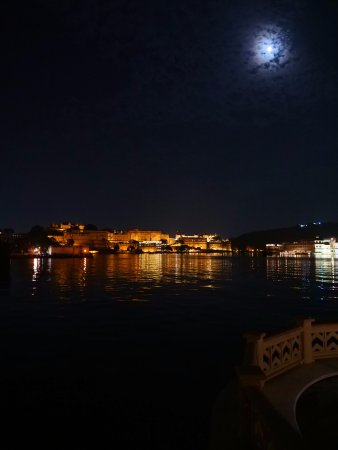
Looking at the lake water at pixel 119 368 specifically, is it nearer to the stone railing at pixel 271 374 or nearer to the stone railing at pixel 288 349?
the stone railing at pixel 288 349

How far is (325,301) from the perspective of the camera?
35.9 metres

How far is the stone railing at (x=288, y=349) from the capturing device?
8193 mm

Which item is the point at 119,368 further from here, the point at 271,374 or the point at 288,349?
the point at 271,374

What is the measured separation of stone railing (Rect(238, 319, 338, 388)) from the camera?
8.19 metres

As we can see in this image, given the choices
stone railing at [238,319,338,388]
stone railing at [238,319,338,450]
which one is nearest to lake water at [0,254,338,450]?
stone railing at [238,319,338,388]

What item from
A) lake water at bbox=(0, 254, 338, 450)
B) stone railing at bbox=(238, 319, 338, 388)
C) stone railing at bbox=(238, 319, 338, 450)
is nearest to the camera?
stone railing at bbox=(238, 319, 338, 450)

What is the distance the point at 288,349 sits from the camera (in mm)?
10312

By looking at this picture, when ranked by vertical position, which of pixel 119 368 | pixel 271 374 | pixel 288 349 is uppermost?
pixel 288 349

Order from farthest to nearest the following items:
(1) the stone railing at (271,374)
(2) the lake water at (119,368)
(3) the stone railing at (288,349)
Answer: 1. (2) the lake water at (119,368)
2. (3) the stone railing at (288,349)
3. (1) the stone railing at (271,374)

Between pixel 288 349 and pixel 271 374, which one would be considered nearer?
pixel 271 374

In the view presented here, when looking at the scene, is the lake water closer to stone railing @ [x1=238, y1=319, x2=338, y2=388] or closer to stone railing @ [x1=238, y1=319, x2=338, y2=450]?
stone railing @ [x1=238, y1=319, x2=338, y2=388]

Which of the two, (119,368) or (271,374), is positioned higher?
(271,374)

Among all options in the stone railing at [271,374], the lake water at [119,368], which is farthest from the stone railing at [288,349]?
the lake water at [119,368]

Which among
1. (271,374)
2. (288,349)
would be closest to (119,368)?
(288,349)
